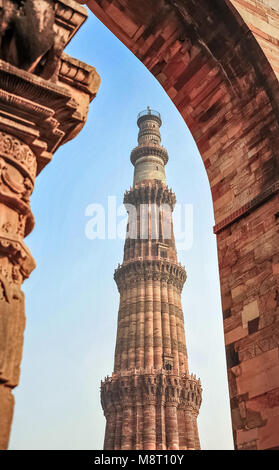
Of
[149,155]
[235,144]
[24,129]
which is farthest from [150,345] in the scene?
[24,129]

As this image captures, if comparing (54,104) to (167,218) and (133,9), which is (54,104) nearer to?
(133,9)

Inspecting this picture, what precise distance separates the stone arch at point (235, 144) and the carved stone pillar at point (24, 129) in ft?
9.52

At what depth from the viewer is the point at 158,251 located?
1160 inches

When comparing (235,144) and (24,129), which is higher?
(235,144)

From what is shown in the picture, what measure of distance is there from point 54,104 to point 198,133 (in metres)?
3.96

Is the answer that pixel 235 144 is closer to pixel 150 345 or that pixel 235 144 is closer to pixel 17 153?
pixel 17 153

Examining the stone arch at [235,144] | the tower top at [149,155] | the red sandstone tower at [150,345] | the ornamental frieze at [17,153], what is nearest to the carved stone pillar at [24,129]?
the ornamental frieze at [17,153]

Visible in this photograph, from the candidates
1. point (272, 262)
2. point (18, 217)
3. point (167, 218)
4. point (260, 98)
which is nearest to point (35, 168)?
point (18, 217)

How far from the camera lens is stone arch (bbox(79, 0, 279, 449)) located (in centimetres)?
409

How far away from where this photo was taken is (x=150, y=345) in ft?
82.4

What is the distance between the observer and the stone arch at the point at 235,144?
161 inches

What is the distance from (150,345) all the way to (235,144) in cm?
2122
